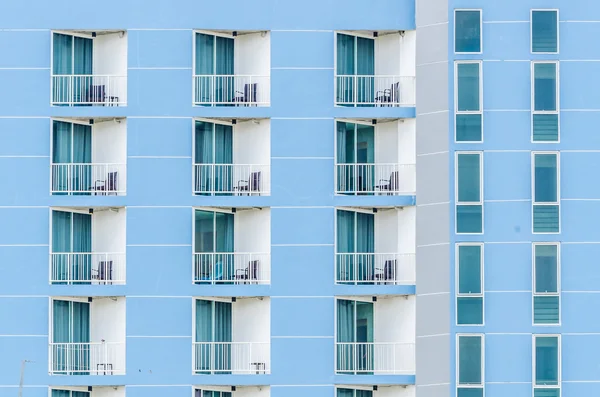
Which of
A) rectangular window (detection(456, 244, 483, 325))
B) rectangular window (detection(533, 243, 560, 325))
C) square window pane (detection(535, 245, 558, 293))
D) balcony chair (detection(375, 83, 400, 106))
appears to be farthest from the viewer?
balcony chair (detection(375, 83, 400, 106))

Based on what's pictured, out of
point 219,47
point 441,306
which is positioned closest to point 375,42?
point 219,47

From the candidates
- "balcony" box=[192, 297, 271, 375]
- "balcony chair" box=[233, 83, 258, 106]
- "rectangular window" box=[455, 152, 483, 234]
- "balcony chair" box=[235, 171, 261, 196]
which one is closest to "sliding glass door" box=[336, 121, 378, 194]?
"balcony chair" box=[235, 171, 261, 196]

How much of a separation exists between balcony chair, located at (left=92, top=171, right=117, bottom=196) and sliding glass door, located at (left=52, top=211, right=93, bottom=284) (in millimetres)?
1098

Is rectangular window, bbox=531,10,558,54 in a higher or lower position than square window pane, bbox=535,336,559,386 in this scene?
higher

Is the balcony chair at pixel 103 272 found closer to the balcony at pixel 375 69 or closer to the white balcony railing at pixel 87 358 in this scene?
the white balcony railing at pixel 87 358

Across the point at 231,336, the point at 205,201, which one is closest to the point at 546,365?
the point at 231,336

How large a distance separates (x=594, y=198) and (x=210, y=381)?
1340cm

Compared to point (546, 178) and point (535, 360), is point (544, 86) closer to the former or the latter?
point (546, 178)

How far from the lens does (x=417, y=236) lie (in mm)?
65125

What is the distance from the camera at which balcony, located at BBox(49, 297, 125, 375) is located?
213ft

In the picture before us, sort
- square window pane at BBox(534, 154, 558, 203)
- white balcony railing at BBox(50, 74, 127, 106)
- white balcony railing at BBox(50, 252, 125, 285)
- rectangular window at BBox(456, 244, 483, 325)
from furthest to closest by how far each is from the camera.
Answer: white balcony railing at BBox(50, 74, 127, 106) → white balcony railing at BBox(50, 252, 125, 285) → square window pane at BBox(534, 154, 558, 203) → rectangular window at BBox(456, 244, 483, 325)

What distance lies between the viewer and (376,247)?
218ft

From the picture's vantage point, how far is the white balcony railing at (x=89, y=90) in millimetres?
66000

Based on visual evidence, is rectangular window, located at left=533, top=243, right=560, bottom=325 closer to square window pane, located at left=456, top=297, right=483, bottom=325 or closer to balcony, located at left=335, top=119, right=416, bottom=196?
square window pane, located at left=456, top=297, right=483, bottom=325
